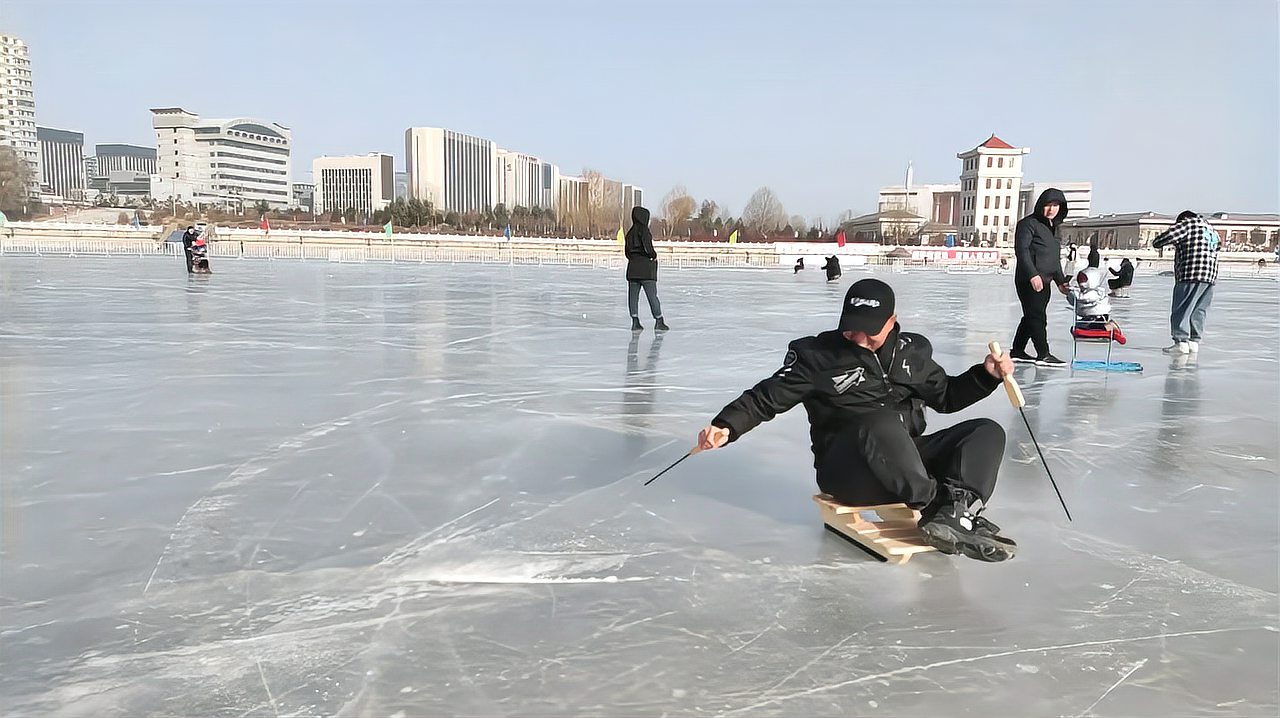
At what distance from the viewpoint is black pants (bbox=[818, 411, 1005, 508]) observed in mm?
2689

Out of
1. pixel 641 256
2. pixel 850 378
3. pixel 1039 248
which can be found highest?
pixel 1039 248

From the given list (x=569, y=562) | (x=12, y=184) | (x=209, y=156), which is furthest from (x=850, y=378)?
(x=209, y=156)

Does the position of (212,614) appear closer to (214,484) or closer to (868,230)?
(214,484)

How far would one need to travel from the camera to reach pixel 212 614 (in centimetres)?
245

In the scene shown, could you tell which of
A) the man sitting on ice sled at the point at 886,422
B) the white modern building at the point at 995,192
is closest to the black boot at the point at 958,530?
the man sitting on ice sled at the point at 886,422

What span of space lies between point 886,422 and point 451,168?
134m

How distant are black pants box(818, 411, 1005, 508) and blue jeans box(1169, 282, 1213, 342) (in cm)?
644

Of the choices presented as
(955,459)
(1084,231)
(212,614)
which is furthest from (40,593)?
(1084,231)

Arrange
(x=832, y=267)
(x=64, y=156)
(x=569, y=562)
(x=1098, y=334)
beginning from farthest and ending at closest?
(x=64, y=156), (x=832, y=267), (x=1098, y=334), (x=569, y=562)

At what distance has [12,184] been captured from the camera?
6650 cm

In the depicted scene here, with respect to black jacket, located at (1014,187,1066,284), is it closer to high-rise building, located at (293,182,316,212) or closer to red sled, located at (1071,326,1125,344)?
red sled, located at (1071,326,1125,344)

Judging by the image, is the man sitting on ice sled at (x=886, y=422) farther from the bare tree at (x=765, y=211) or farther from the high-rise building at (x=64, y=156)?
the high-rise building at (x=64, y=156)

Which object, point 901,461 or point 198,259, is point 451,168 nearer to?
point 198,259

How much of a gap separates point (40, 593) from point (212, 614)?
593mm
